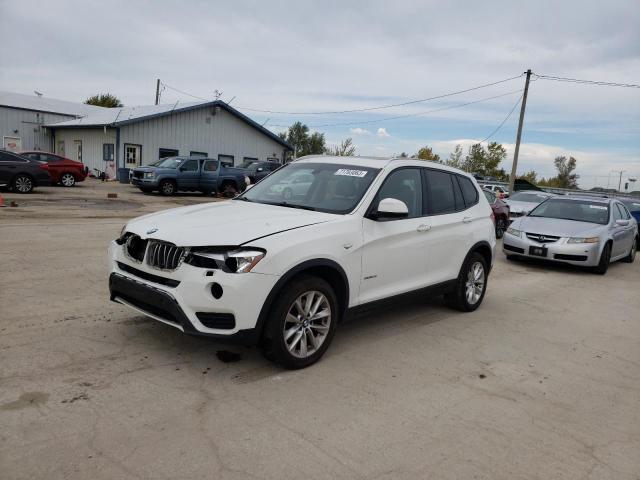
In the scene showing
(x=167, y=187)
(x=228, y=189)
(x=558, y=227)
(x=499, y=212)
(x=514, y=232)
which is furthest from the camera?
(x=228, y=189)

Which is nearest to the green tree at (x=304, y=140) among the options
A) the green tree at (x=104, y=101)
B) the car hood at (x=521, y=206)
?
the green tree at (x=104, y=101)

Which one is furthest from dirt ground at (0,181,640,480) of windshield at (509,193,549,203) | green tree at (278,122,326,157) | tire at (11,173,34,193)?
green tree at (278,122,326,157)

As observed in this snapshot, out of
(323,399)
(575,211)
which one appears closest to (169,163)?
(575,211)

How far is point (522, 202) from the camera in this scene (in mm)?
17547

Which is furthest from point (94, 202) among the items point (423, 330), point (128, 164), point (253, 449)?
point (253, 449)

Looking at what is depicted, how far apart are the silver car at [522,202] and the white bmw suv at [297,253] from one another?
1118 cm

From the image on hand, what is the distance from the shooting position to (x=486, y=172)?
195 ft

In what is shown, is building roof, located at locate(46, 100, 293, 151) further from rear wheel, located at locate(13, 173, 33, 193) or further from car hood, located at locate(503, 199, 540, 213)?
car hood, located at locate(503, 199, 540, 213)

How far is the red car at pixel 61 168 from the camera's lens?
72.7 ft

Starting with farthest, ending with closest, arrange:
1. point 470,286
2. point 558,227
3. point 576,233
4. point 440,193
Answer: point 558,227, point 576,233, point 470,286, point 440,193

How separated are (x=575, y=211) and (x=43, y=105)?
1535 inches

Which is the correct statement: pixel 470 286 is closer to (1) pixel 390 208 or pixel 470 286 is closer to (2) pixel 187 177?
(1) pixel 390 208

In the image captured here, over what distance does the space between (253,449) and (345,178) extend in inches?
112

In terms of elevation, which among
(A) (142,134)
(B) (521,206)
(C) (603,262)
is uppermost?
(A) (142,134)
